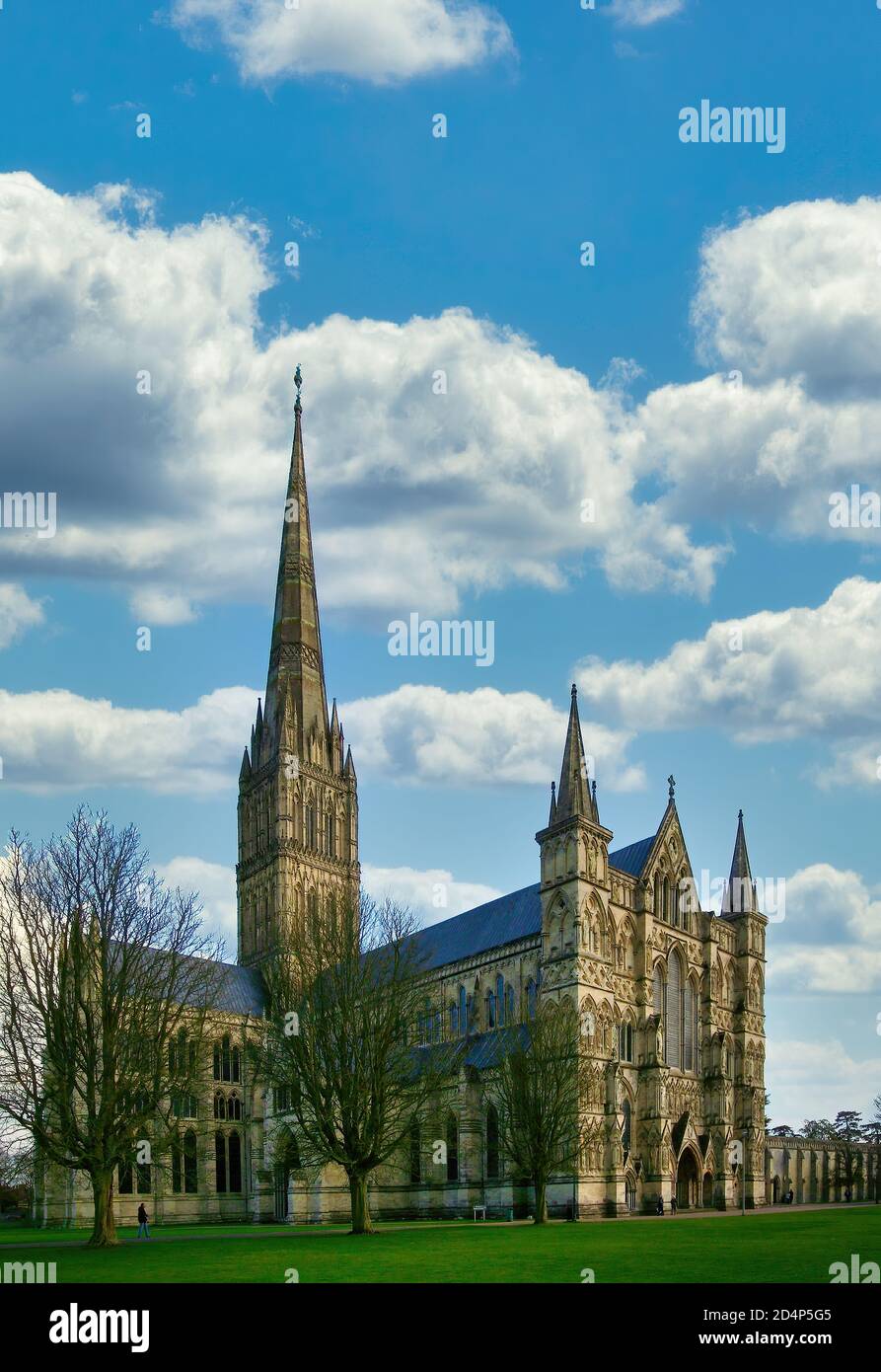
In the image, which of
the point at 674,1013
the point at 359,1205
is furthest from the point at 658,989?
the point at 359,1205

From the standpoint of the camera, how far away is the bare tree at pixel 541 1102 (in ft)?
174

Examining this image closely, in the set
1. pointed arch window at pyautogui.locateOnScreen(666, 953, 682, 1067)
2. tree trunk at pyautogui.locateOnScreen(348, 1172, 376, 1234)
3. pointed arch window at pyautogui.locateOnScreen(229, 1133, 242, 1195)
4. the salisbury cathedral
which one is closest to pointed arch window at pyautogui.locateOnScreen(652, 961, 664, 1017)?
the salisbury cathedral

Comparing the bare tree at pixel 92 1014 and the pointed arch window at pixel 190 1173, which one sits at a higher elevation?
the bare tree at pixel 92 1014

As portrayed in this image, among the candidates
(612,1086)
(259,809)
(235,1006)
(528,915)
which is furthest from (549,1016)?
(259,809)

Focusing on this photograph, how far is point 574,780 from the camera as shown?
65.3 metres

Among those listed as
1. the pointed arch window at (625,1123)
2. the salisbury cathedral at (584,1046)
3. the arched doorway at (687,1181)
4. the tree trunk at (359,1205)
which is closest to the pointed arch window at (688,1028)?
the salisbury cathedral at (584,1046)

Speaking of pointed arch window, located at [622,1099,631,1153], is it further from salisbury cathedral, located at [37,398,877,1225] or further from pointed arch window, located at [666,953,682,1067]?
pointed arch window, located at [666,953,682,1067]

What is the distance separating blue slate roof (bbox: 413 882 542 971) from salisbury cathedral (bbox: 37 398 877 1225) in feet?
0.62

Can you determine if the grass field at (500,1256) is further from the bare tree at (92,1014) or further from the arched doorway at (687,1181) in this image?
the arched doorway at (687,1181)

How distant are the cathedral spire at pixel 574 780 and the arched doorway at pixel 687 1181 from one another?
803 inches

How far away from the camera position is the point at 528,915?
75750mm
